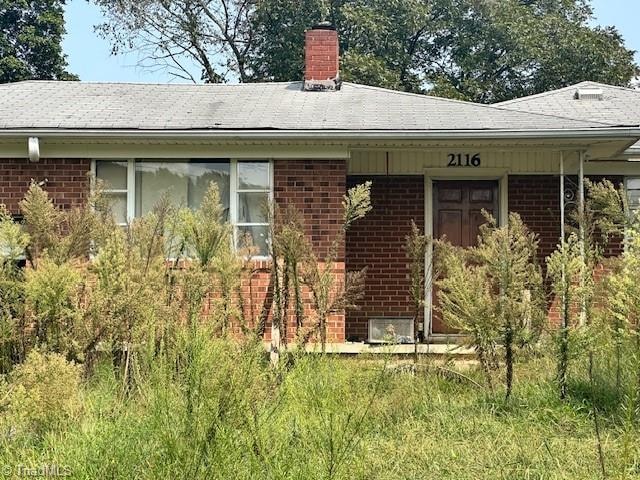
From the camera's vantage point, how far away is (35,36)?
31453 mm

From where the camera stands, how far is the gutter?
848cm

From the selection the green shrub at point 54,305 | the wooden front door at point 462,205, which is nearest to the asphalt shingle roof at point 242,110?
the wooden front door at point 462,205

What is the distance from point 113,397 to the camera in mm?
5098

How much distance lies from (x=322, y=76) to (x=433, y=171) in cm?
288

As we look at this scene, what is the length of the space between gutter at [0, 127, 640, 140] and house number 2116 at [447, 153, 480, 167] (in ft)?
4.21

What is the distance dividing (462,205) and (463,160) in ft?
2.38

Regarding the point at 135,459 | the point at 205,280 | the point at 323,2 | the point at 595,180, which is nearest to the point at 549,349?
the point at 205,280

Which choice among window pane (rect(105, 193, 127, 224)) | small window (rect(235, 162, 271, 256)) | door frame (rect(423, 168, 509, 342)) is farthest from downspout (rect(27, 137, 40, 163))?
door frame (rect(423, 168, 509, 342))

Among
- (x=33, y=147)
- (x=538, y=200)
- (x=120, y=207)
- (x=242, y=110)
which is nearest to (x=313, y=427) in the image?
(x=120, y=207)

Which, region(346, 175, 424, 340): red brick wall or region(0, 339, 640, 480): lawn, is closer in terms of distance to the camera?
region(0, 339, 640, 480): lawn

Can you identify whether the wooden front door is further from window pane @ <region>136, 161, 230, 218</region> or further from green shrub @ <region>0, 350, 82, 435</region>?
green shrub @ <region>0, 350, 82, 435</region>

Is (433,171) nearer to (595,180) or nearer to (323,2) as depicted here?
(595,180)

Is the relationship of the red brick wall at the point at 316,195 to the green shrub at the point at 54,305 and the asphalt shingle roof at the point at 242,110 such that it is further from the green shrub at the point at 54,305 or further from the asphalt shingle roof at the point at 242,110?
the green shrub at the point at 54,305

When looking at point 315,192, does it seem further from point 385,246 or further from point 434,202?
point 434,202
